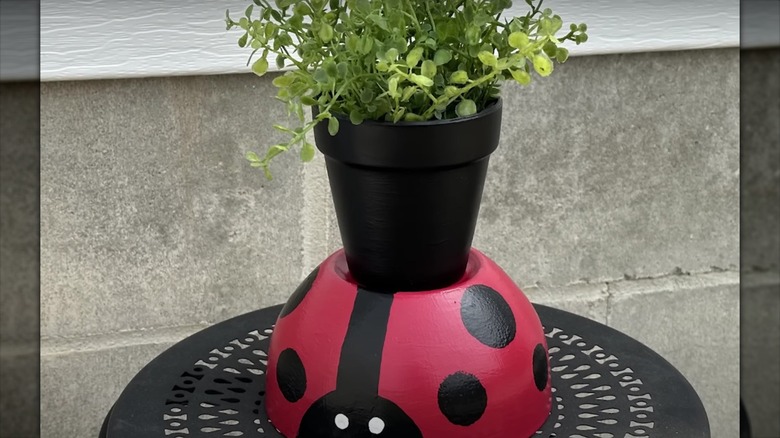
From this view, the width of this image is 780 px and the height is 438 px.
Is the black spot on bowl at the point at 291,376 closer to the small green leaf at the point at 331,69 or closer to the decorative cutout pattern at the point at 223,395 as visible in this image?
the decorative cutout pattern at the point at 223,395

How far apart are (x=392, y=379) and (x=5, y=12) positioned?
0.83 m

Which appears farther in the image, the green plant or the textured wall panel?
the textured wall panel

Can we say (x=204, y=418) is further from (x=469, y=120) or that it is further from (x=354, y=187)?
(x=469, y=120)

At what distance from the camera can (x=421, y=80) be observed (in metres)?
0.75

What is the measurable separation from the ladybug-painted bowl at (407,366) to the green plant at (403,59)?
0.14 meters

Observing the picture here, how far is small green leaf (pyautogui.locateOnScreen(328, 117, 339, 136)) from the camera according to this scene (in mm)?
802

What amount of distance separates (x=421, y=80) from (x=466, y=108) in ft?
0.23

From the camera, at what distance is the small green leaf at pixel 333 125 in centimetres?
80

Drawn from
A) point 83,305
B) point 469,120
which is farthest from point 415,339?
point 83,305

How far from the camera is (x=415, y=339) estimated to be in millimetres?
843

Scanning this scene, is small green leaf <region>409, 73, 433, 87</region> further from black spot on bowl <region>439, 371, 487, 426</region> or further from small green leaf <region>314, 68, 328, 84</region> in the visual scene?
black spot on bowl <region>439, 371, 487, 426</region>

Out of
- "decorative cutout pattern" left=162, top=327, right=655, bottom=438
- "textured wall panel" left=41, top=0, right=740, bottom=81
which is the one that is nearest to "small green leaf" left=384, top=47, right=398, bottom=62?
"decorative cutout pattern" left=162, top=327, right=655, bottom=438

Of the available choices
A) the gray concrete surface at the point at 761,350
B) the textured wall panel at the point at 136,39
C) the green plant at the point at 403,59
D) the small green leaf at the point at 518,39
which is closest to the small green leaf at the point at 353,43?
the green plant at the point at 403,59

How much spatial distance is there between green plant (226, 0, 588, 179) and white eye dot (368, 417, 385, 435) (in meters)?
0.21
